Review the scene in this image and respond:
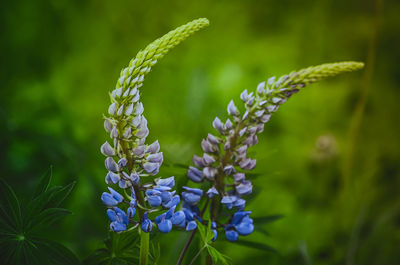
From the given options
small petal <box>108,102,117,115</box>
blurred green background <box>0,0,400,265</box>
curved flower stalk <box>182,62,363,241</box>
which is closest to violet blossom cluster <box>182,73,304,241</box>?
curved flower stalk <box>182,62,363,241</box>

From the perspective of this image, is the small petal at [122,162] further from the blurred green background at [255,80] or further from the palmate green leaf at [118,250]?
the blurred green background at [255,80]

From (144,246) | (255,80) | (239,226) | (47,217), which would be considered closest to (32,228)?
(47,217)

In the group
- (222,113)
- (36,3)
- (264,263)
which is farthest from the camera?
(36,3)

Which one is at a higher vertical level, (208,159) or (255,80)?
(208,159)

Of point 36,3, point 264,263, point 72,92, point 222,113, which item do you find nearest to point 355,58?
point 222,113

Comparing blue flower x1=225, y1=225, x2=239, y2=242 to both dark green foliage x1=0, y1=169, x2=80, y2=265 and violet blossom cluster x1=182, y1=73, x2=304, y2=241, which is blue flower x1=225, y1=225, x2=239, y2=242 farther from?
dark green foliage x1=0, y1=169, x2=80, y2=265

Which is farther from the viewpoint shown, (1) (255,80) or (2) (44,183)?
(1) (255,80)

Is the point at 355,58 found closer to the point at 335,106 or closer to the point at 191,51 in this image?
the point at 335,106

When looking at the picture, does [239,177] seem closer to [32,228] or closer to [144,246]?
[144,246]
